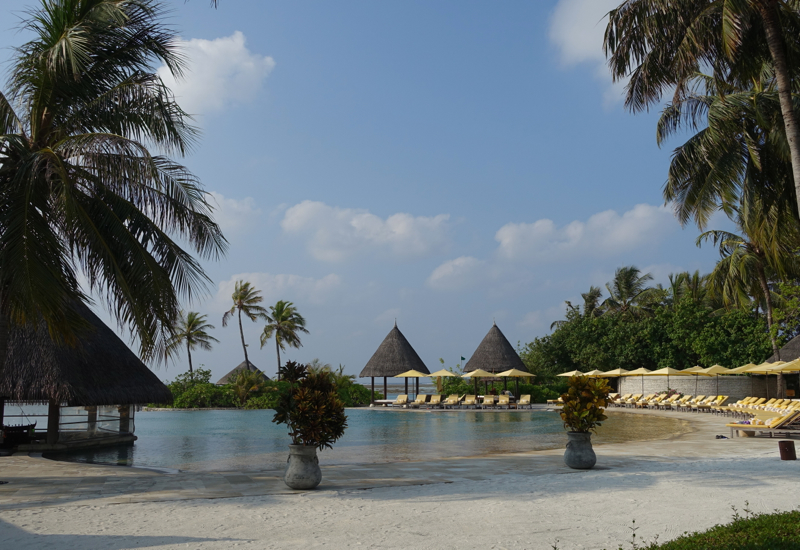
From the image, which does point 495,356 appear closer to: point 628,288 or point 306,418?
point 628,288

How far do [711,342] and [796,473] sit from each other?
2331 centimetres

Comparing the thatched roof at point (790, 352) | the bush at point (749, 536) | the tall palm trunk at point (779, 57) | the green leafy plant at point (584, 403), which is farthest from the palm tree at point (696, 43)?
the thatched roof at point (790, 352)

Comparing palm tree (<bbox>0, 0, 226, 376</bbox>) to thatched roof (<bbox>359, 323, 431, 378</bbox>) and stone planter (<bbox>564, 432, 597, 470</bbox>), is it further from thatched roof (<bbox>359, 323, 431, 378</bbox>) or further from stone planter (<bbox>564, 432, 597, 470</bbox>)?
thatched roof (<bbox>359, 323, 431, 378</bbox>)

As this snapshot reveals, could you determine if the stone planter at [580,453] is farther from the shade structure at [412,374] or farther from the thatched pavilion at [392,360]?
the thatched pavilion at [392,360]

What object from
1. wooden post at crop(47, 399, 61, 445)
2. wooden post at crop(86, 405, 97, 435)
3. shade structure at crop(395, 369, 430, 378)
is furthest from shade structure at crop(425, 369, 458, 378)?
wooden post at crop(47, 399, 61, 445)

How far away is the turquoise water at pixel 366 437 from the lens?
513 inches

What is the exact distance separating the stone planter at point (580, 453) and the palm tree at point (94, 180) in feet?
20.4

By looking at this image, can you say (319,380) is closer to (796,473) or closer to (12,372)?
(796,473)

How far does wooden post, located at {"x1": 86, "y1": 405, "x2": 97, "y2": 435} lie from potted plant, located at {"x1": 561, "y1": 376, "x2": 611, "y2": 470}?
34.8ft

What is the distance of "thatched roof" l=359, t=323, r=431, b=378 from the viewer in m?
33.6

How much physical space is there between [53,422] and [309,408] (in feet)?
28.3

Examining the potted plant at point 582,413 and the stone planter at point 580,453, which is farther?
the stone planter at point 580,453

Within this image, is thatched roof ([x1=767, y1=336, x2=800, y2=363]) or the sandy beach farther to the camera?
thatched roof ([x1=767, y1=336, x2=800, y2=363])

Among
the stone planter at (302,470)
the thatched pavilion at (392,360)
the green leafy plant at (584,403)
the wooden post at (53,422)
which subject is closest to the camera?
the stone planter at (302,470)
